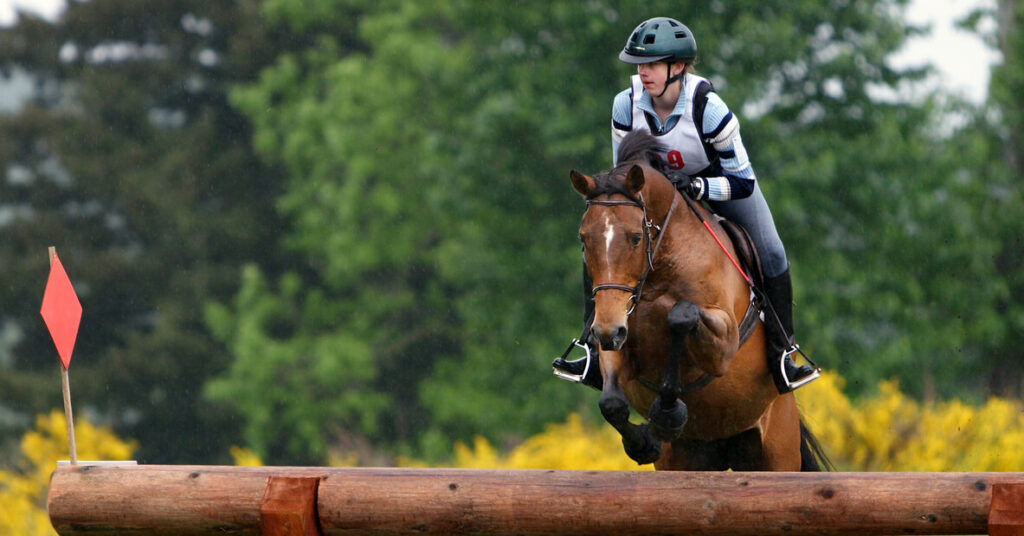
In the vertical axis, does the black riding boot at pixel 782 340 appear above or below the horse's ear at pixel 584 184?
below

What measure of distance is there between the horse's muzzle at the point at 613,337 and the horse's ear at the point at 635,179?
0.62m

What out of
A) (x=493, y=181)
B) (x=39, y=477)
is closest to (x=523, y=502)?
(x=39, y=477)

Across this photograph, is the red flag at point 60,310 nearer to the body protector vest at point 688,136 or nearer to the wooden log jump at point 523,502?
the wooden log jump at point 523,502

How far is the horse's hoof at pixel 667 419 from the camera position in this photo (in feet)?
17.1

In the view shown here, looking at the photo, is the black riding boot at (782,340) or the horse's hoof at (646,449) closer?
the horse's hoof at (646,449)

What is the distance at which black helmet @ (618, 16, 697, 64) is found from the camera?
5555mm

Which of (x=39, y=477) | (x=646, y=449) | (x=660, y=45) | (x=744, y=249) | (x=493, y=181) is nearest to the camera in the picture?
(x=646, y=449)

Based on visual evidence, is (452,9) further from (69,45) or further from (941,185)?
(69,45)

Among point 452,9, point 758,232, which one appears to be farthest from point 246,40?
point 758,232

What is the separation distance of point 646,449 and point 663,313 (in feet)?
1.88

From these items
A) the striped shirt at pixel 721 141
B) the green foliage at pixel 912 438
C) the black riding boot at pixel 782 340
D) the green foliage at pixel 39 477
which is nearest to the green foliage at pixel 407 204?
the green foliage at pixel 39 477

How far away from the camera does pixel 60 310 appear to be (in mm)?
5359

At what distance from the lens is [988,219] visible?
69.4 ft

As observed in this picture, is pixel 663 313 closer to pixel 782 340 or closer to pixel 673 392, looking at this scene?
pixel 673 392
